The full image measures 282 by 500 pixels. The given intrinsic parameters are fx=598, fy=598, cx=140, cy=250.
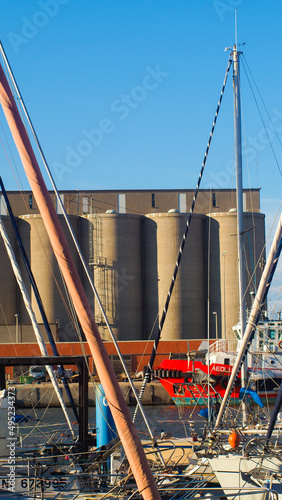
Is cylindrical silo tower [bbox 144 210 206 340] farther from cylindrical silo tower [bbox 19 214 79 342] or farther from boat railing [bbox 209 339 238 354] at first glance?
boat railing [bbox 209 339 238 354]

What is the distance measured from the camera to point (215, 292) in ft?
175

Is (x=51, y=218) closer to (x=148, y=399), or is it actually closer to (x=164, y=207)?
(x=148, y=399)

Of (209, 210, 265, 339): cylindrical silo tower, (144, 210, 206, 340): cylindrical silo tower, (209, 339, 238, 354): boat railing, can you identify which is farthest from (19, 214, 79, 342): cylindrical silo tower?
(209, 339, 238, 354): boat railing

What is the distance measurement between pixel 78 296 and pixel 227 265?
48875 mm

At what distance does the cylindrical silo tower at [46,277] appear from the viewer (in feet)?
169

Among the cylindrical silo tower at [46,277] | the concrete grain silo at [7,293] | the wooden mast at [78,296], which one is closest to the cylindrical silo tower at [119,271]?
the cylindrical silo tower at [46,277]

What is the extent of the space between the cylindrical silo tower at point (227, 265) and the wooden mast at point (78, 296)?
151ft

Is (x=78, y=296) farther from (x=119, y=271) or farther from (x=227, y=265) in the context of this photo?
(x=227, y=265)

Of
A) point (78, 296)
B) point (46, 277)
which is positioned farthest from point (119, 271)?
point (78, 296)

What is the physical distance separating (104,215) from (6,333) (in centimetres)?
1361

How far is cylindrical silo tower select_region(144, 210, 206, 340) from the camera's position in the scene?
171 feet

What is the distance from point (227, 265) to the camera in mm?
53688

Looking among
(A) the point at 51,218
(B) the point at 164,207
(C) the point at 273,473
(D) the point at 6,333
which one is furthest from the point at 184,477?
(B) the point at 164,207

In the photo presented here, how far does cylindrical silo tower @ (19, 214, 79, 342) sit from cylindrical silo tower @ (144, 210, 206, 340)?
7.05 meters
